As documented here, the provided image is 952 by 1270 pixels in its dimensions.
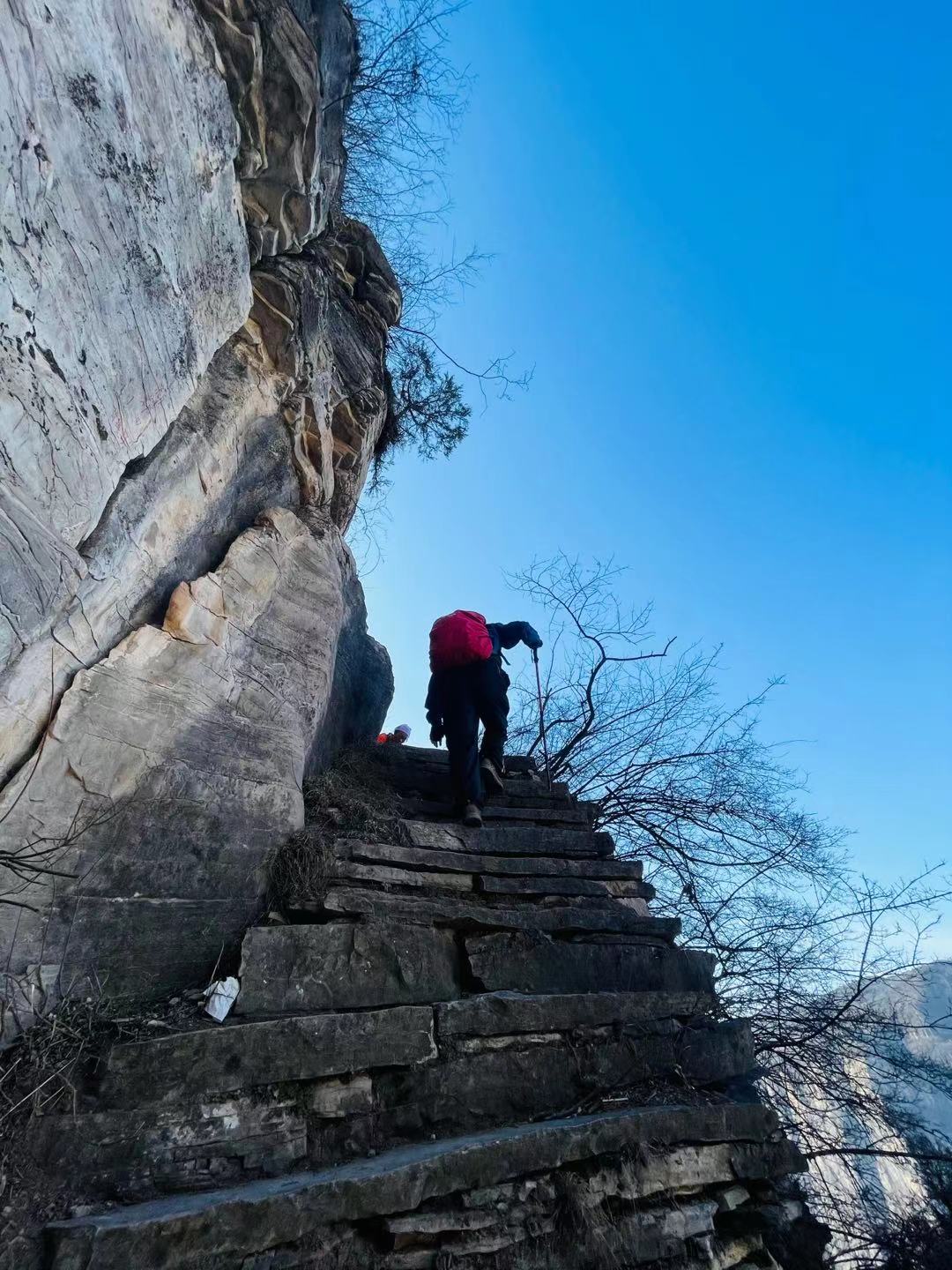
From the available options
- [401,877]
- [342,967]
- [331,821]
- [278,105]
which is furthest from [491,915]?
[278,105]

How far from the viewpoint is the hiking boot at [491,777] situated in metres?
5.18

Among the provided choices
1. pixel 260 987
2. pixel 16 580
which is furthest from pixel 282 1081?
pixel 16 580

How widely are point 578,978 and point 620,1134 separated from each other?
880 mm

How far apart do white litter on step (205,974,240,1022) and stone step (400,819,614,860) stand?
58.8 inches

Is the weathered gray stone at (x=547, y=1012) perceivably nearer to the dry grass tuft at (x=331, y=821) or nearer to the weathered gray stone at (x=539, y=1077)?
the weathered gray stone at (x=539, y=1077)

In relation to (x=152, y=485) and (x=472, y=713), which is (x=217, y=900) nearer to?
(x=152, y=485)

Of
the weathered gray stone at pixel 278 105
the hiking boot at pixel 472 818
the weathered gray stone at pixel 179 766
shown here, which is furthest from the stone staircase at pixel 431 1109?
the weathered gray stone at pixel 278 105

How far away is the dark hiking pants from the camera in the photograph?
495 cm

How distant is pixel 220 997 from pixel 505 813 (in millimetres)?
2573

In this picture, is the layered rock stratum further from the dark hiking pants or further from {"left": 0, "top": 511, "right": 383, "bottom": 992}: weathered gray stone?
the dark hiking pants

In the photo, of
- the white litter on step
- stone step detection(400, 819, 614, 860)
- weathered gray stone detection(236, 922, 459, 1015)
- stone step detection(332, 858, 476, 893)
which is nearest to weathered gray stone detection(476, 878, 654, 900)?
stone step detection(332, 858, 476, 893)

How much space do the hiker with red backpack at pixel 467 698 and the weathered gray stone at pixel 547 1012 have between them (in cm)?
182

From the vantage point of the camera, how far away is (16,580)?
99.5 inches

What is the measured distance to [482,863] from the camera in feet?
13.3
